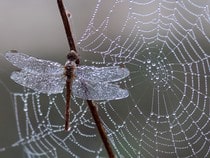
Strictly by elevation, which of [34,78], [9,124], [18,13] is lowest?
[9,124]

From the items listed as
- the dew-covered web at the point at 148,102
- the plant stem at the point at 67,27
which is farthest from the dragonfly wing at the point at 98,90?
the dew-covered web at the point at 148,102

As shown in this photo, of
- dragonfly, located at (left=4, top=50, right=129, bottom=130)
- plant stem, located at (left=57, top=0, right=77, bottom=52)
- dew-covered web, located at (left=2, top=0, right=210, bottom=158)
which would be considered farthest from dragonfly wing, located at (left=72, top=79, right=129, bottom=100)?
dew-covered web, located at (left=2, top=0, right=210, bottom=158)

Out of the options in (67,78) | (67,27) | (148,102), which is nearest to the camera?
(67,27)

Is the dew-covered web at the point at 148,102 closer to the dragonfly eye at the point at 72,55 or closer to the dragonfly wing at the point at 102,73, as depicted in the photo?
the dragonfly wing at the point at 102,73

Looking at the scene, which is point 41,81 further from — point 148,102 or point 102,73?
point 148,102

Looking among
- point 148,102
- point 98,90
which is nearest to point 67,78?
point 98,90

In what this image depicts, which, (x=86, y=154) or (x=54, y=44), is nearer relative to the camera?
(x=86, y=154)

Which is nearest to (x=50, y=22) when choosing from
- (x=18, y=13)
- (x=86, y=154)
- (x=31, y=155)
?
(x=18, y=13)

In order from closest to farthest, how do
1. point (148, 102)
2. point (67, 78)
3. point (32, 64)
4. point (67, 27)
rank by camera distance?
point (67, 27) → point (67, 78) → point (32, 64) → point (148, 102)

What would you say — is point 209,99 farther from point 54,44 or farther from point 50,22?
point 50,22
